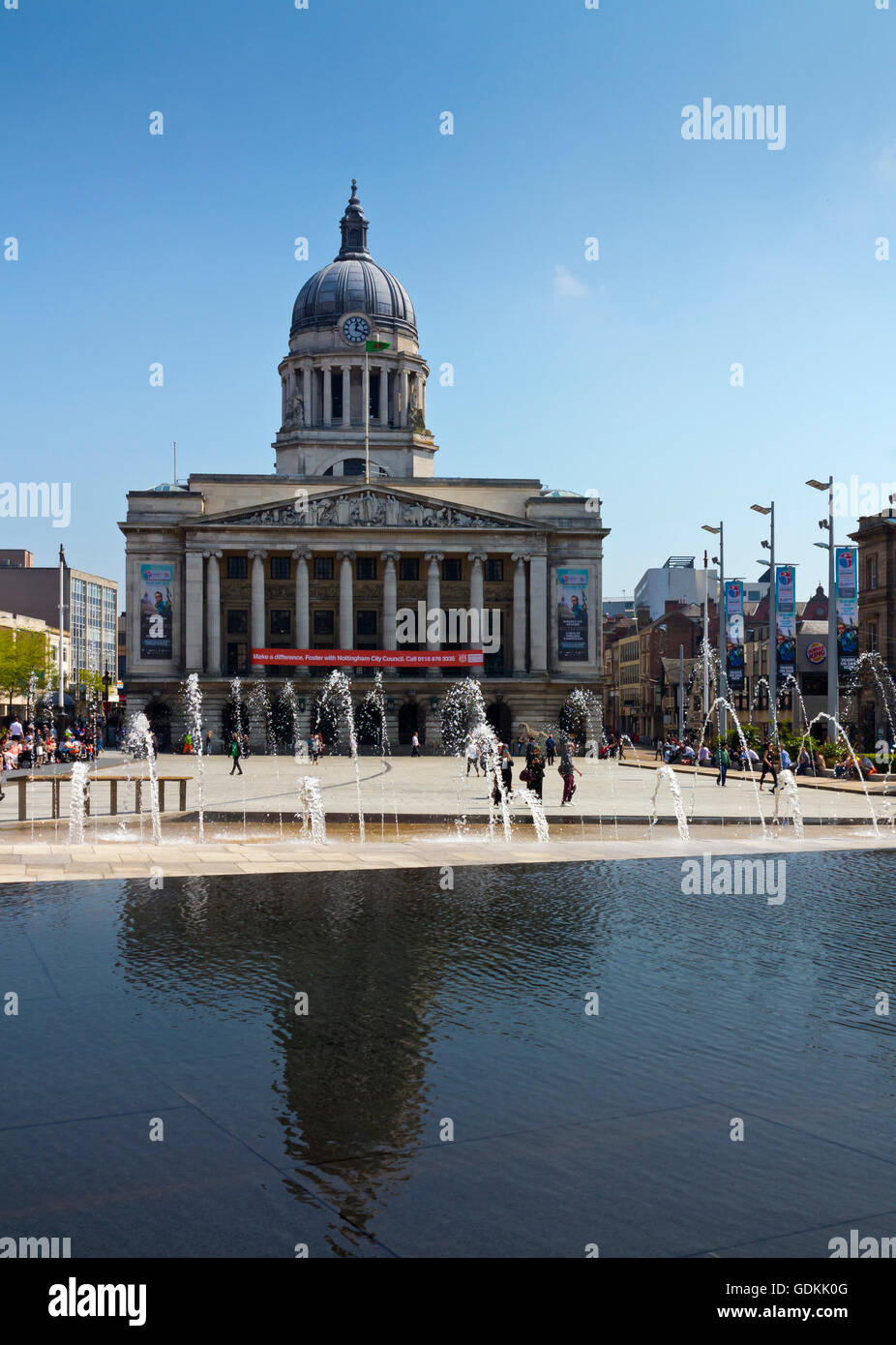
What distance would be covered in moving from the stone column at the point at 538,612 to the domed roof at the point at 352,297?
35.2 m

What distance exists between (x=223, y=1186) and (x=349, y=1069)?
190 cm

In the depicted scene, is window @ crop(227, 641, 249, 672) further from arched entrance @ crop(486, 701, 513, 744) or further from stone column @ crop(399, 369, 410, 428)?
stone column @ crop(399, 369, 410, 428)

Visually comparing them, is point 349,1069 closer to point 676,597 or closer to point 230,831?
point 230,831

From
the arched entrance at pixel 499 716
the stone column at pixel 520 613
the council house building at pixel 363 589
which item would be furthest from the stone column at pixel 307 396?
the arched entrance at pixel 499 716

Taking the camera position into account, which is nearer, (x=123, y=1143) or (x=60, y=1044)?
(x=123, y=1143)

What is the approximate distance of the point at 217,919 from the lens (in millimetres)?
13234

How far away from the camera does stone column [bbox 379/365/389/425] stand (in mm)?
111250

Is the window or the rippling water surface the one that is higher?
the window

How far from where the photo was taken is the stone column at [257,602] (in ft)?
288

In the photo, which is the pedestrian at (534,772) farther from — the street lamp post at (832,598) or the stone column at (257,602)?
the stone column at (257,602)

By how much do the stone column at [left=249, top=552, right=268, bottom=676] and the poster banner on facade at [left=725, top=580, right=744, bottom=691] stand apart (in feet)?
128

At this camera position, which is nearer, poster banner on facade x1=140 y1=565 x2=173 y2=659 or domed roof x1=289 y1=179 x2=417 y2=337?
poster banner on facade x1=140 y1=565 x2=173 y2=659

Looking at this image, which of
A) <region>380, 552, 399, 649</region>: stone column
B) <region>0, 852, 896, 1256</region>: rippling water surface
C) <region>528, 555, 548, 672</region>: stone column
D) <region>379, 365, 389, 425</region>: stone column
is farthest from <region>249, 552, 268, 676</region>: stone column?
<region>0, 852, 896, 1256</region>: rippling water surface
